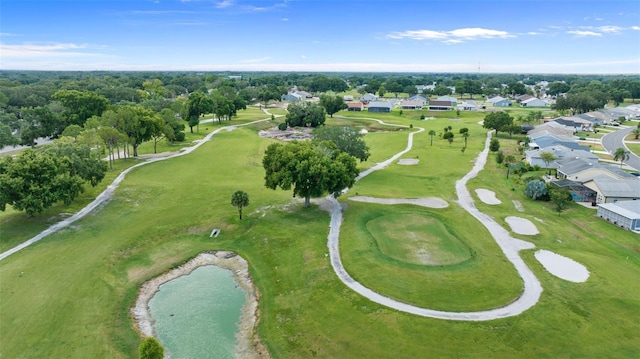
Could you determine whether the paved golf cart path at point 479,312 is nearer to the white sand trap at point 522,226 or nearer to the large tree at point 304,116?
the white sand trap at point 522,226

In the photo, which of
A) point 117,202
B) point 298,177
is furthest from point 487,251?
point 117,202

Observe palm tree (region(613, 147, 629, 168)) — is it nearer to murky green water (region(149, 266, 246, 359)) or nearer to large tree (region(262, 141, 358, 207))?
large tree (region(262, 141, 358, 207))

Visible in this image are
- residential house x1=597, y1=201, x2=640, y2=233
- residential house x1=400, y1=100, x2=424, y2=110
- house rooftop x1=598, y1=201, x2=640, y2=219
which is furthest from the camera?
residential house x1=400, y1=100, x2=424, y2=110

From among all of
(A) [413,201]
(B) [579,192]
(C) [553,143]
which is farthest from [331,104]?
(B) [579,192]

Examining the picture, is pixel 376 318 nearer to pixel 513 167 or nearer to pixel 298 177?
pixel 298 177

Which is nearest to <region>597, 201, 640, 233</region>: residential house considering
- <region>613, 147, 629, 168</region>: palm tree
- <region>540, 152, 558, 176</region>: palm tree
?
<region>540, 152, 558, 176</region>: palm tree

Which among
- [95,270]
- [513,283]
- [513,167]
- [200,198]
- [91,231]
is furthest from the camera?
[513,167]
